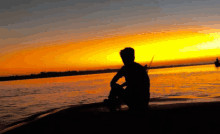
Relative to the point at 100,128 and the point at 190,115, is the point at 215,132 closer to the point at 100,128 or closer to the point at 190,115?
the point at 190,115

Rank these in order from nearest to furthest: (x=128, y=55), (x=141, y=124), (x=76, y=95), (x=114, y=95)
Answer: (x=141, y=124)
(x=128, y=55)
(x=114, y=95)
(x=76, y=95)

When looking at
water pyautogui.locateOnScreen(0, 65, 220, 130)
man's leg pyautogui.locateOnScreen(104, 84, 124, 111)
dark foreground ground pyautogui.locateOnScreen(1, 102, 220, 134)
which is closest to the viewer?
dark foreground ground pyautogui.locateOnScreen(1, 102, 220, 134)

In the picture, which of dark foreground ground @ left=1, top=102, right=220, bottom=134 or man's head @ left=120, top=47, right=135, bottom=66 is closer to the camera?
dark foreground ground @ left=1, top=102, right=220, bottom=134

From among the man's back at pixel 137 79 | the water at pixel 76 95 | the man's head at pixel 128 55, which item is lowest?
the water at pixel 76 95

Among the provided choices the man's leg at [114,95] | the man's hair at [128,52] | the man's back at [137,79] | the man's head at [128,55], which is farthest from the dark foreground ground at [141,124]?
the man's hair at [128,52]

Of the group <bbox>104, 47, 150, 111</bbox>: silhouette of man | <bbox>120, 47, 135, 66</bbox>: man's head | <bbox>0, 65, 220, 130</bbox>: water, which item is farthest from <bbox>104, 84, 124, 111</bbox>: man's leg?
<bbox>0, 65, 220, 130</bbox>: water

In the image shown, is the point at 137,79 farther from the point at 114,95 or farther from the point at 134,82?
the point at 114,95

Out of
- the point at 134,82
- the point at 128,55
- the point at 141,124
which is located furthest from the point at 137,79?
the point at 141,124

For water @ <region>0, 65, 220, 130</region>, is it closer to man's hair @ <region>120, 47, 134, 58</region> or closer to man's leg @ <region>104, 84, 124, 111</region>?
man's leg @ <region>104, 84, 124, 111</region>

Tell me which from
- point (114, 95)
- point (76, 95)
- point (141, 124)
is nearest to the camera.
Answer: point (141, 124)

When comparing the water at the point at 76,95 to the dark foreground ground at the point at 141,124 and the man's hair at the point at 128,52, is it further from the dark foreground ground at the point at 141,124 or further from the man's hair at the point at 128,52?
the man's hair at the point at 128,52

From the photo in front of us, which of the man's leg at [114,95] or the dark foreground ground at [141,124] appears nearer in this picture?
the dark foreground ground at [141,124]

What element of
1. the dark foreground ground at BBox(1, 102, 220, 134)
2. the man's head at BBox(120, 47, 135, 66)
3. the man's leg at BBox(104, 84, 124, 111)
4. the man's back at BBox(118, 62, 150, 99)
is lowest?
the dark foreground ground at BBox(1, 102, 220, 134)

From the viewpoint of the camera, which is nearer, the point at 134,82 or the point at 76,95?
the point at 134,82
